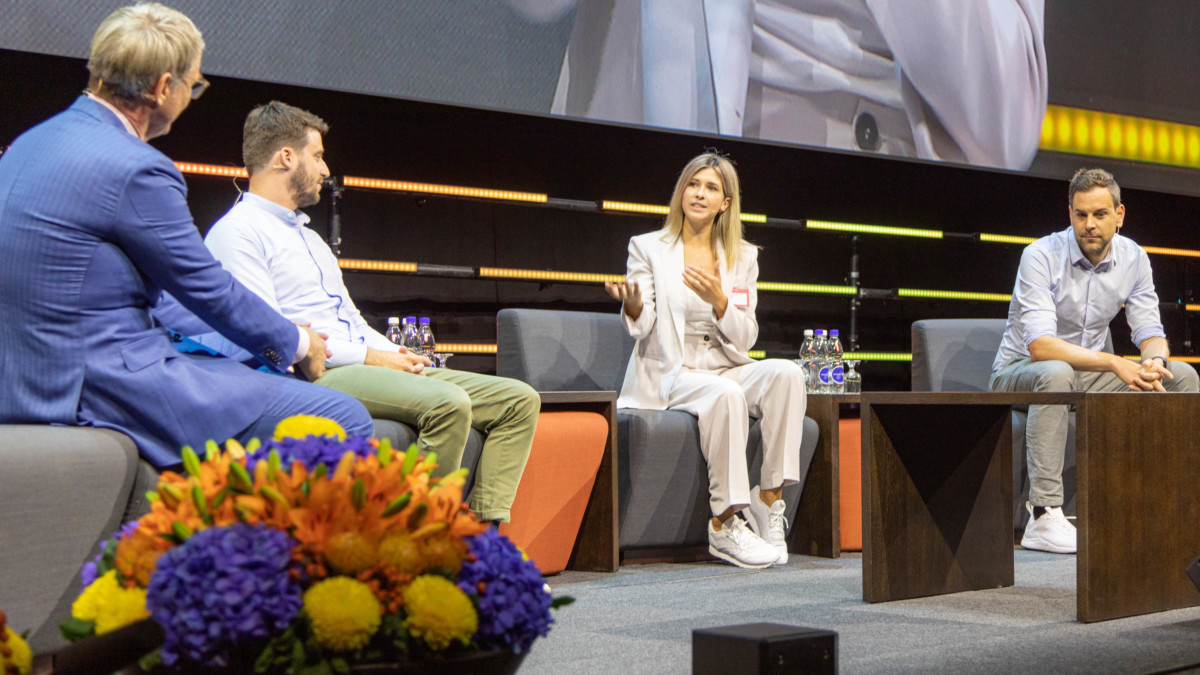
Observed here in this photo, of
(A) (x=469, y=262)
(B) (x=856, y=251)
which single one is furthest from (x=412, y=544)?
(B) (x=856, y=251)

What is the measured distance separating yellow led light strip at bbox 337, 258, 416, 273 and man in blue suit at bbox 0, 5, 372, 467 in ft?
8.21

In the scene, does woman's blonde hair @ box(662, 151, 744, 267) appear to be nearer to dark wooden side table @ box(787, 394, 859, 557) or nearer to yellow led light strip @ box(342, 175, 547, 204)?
dark wooden side table @ box(787, 394, 859, 557)

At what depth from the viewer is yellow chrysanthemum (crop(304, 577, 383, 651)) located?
0.88m

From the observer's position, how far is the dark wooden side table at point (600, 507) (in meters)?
3.04

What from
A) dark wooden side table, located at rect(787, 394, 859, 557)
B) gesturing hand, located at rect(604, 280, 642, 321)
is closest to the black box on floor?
gesturing hand, located at rect(604, 280, 642, 321)

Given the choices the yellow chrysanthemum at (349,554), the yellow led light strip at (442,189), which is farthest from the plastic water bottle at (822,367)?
the yellow chrysanthemum at (349,554)

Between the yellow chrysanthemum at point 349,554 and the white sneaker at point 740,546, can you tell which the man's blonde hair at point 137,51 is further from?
the white sneaker at point 740,546

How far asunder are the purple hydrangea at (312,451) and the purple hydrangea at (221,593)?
0.11 meters

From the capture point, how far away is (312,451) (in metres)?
1.00

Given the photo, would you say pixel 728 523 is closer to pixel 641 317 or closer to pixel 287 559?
pixel 641 317

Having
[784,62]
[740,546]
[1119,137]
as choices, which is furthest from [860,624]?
[1119,137]

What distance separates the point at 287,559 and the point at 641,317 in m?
2.51

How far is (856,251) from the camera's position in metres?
5.96

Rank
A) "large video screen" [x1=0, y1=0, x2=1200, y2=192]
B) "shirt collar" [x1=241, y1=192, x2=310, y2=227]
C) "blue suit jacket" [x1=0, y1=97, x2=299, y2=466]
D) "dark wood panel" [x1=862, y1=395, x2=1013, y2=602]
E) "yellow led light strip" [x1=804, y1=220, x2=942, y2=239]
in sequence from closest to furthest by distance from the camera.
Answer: "blue suit jacket" [x1=0, y1=97, x2=299, y2=466], "dark wood panel" [x1=862, y1=395, x2=1013, y2=602], "shirt collar" [x1=241, y1=192, x2=310, y2=227], "large video screen" [x1=0, y1=0, x2=1200, y2=192], "yellow led light strip" [x1=804, y1=220, x2=942, y2=239]
